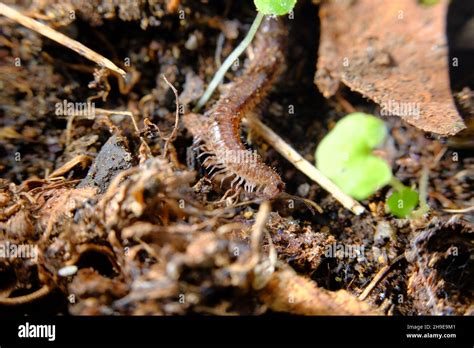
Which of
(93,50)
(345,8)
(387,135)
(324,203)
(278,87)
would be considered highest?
(345,8)

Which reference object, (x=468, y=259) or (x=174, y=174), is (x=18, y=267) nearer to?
(x=174, y=174)

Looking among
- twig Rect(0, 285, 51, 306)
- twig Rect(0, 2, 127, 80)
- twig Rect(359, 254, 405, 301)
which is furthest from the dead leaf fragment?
twig Rect(0, 285, 51, 306)

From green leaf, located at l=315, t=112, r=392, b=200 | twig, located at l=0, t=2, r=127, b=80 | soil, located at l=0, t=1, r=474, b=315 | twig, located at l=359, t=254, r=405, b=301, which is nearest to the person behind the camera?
soil, located at l=0, t=1, r=474, b=315

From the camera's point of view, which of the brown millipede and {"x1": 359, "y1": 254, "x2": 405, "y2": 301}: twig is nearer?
{"x1": 359, "y1": 254, "x2": 405, "y2": 301}: twig

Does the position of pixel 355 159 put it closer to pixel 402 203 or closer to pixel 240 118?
pixel 402 203

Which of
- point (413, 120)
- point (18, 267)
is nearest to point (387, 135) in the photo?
point (413, 120)

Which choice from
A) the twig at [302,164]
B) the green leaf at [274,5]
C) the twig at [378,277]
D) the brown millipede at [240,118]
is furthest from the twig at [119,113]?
the twig at [378,277]

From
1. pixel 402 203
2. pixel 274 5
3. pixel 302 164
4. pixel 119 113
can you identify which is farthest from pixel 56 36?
pixel 402 203

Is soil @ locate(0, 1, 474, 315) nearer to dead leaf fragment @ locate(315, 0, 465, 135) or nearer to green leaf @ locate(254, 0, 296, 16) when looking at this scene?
dead leaf fragment @ locate(315, 0, 465, 135)
